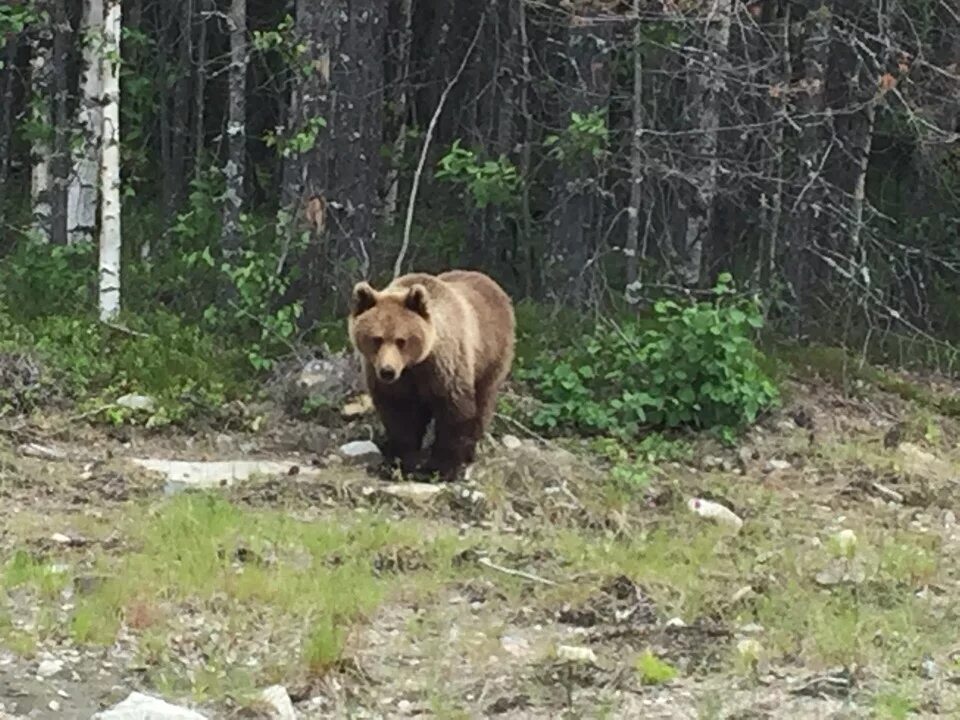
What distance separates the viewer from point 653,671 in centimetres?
500

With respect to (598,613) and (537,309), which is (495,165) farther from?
(598,613)

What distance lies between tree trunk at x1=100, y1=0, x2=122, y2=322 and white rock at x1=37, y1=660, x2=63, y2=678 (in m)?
5.64

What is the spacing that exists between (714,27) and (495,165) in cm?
192

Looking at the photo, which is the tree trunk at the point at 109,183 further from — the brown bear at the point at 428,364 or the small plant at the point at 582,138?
Answer: the small plant at the point at 582,138

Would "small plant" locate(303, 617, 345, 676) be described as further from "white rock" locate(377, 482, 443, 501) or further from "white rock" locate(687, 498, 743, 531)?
"white rock" locate(687, 498, 743, 531)

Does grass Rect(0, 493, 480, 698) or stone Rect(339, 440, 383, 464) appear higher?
grass Rect(0, 493, 480, 698)

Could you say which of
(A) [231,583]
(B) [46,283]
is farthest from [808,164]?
(A) [231,583]

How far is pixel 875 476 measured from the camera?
28.2 ft

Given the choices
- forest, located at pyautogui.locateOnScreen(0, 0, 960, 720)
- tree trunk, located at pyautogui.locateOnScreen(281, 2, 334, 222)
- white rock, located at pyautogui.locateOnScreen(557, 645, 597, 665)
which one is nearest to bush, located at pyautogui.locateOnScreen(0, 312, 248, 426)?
forest, located at pyautogui.locateOnScreen(0, 0, 960, 720)

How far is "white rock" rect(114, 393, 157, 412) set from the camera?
9.00m

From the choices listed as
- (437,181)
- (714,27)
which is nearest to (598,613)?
(714,27)

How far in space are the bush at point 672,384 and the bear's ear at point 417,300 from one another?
5.17 feet

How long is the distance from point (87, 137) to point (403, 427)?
4732mm

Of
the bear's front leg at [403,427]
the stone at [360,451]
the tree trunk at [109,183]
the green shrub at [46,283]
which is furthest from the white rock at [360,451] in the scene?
the green shrub at [46,283]
